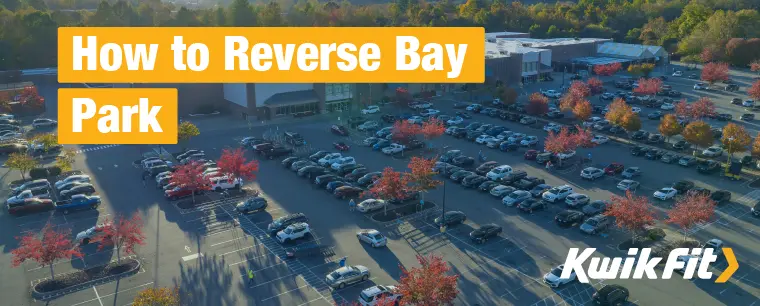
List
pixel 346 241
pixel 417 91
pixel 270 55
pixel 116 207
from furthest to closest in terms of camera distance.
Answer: pixel 417 91
pixel 270 55
pixel 116 207
pixel 346 241

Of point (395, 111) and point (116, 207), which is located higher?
point (395, 111)

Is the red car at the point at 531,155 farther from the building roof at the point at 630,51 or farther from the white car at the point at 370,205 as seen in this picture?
the building roof at the point at 630,51

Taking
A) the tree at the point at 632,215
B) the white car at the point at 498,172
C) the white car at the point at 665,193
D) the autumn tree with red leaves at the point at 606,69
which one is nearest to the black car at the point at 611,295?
the tree at the point at 632,215

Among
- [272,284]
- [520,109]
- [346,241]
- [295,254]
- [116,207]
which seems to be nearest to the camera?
[272,284]

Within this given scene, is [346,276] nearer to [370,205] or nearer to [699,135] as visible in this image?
[370,205]

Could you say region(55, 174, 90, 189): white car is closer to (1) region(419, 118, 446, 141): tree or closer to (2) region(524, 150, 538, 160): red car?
(1) region(419, 118, 446, 141): tree

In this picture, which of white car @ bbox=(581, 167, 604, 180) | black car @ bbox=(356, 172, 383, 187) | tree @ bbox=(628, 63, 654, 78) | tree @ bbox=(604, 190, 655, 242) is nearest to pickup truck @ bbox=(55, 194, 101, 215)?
black car @ bbox=(356, 172, 383, 187)

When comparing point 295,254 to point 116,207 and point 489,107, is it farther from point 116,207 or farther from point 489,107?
point 489,107

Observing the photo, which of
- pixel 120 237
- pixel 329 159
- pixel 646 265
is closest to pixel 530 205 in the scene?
pixel 646 265

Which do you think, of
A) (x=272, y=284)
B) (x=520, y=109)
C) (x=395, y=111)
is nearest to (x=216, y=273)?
(x=272, y=284)
